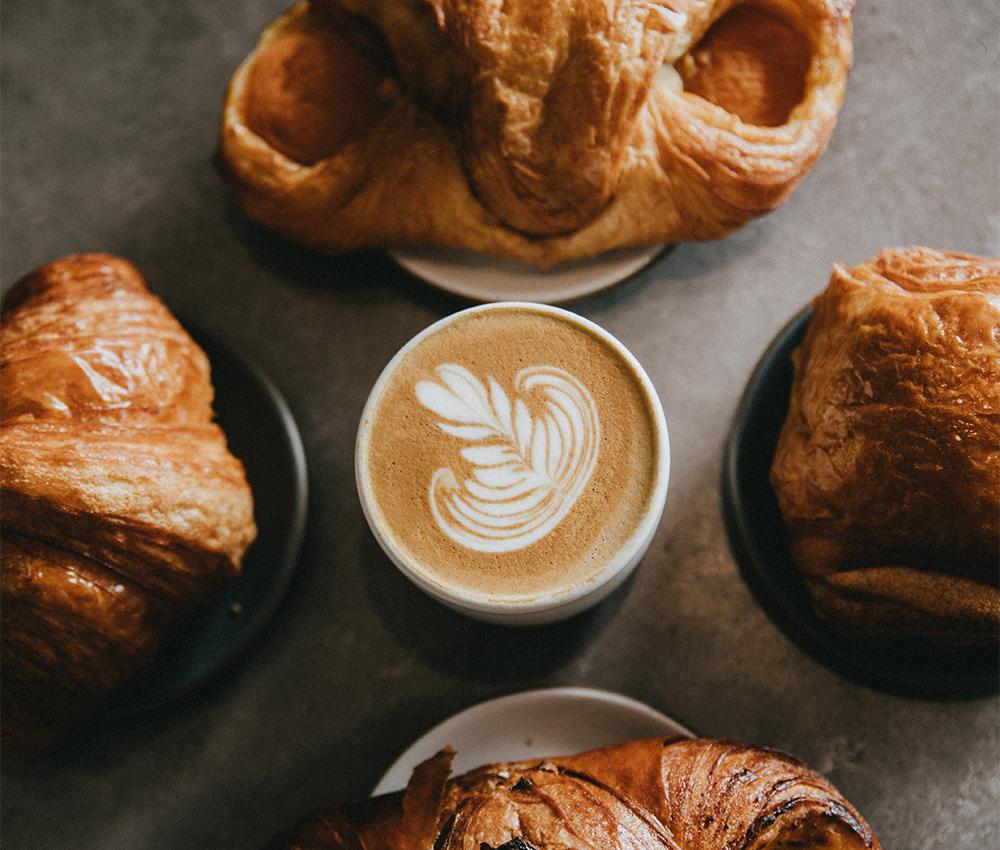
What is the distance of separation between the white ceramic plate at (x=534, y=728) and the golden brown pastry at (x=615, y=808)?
4.4 inches

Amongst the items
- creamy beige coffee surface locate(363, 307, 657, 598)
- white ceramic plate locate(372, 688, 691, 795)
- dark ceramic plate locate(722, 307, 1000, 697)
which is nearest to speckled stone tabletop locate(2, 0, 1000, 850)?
dark ceramic plate locate(722, 307, 1000, 697)

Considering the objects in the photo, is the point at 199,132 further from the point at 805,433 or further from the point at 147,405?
the point at 805,433

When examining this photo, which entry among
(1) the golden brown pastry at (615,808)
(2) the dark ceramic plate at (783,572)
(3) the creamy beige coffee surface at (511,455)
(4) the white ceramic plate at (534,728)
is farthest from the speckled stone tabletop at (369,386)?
(3) the creamy beige coffee surface at (511,455)

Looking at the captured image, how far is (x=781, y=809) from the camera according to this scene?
1176 millimetres

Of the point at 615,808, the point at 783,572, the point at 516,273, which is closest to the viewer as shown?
the point at 615,808

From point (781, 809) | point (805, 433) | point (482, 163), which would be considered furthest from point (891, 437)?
point (482, 163)

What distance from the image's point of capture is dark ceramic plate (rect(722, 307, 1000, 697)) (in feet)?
4.58

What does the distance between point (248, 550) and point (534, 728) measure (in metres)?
0.56

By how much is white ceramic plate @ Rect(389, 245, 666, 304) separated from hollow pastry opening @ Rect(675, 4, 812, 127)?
0.88 ft

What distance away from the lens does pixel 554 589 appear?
45.5 inches

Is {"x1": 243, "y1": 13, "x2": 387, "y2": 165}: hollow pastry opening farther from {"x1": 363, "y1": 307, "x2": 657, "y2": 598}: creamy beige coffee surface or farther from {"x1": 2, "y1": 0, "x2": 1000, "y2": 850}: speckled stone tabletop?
{"x1": 363, "y1": 307, "x2": 657, "y2": 598}: creamy beige coffee surface

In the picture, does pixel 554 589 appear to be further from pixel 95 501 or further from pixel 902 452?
pixel 95 501

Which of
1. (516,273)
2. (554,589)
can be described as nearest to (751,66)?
(516,273)

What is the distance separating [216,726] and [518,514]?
29.0 inches
